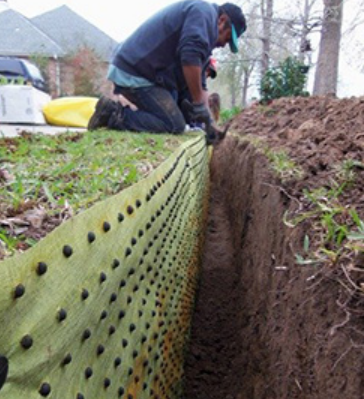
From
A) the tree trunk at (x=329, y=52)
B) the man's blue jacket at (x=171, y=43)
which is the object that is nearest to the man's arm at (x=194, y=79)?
the man's blue jacket at (x=171, y=43)

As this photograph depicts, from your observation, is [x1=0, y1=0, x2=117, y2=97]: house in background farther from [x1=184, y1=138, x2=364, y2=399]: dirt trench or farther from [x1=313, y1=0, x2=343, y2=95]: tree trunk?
[x1=184, y1=138, x2=364, y2=399]: dirt trench

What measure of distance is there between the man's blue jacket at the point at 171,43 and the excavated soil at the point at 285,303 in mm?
1418

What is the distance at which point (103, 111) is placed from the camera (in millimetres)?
5828

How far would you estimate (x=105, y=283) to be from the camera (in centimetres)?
111

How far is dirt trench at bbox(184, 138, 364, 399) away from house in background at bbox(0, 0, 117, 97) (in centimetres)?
2276

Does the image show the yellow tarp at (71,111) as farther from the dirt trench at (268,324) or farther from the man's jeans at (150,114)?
the dirt trench at (268,324)

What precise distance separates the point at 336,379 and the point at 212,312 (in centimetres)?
238

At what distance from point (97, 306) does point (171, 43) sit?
16.4 ft

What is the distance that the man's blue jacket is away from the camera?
5.12 m

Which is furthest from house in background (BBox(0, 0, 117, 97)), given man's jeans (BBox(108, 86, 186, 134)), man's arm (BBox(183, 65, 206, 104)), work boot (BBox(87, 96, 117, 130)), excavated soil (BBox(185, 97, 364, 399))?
excavated soil (BBox(185, 97, 364, 399))

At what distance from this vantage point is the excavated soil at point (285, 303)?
1325 mm

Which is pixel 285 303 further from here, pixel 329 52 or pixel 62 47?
pixel 62 47

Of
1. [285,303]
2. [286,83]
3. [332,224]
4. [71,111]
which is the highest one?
[286,83]

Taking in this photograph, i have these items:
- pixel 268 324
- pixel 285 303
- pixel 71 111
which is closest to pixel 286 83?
pixel 71 111
